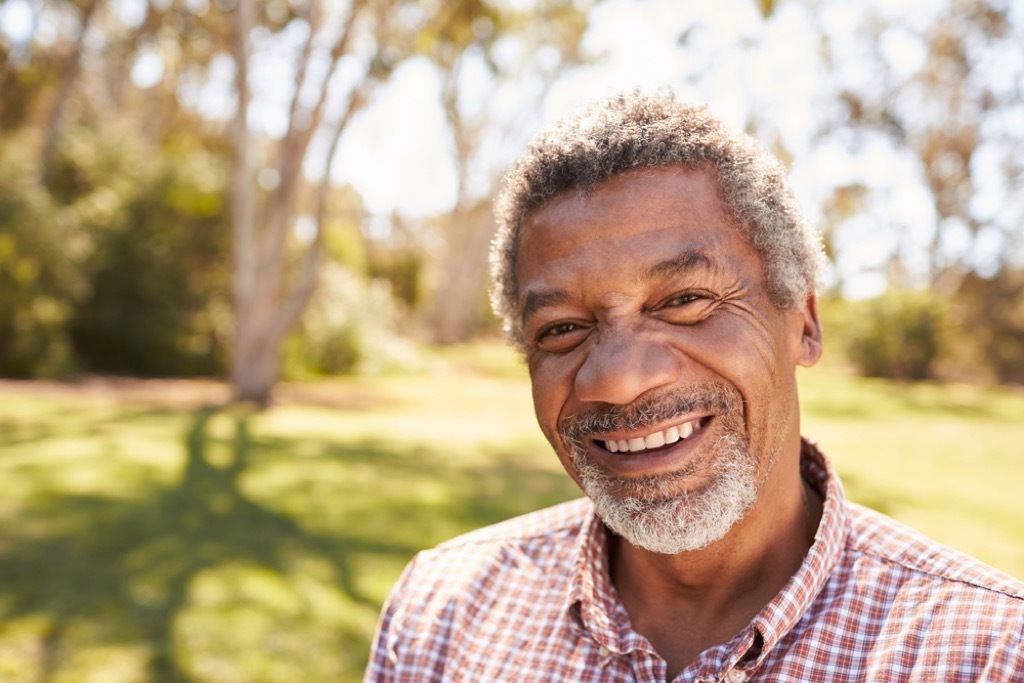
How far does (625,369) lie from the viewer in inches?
68.1

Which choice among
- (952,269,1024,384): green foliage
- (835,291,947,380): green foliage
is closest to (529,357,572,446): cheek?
(835,291,947,380): green foliage

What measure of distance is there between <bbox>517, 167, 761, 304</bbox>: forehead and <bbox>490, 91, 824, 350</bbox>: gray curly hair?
3cm

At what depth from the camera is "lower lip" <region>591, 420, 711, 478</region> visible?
1767 mm

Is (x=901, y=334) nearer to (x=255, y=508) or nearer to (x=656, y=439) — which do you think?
(x=255, y=508)

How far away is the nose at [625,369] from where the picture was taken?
1.72 metres

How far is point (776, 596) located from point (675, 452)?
13.5 inches

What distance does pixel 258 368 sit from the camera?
12.3m

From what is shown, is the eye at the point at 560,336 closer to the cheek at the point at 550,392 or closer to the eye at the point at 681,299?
the cheek at the point at 550,392

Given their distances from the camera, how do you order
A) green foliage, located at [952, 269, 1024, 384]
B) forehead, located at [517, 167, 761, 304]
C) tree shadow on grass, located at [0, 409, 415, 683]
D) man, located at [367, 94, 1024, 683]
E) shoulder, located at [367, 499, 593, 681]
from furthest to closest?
green foliage, located at [952, 269, 1024, 384] < tree shadow on grass, located at [0, 409, 415, 683] < shoulder, located at [367, 499, 593, 681] < forehead, located at [517, 167, 761, 304] < man, located at [367, 94, 1024, 683]

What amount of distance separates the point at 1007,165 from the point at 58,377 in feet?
95.8

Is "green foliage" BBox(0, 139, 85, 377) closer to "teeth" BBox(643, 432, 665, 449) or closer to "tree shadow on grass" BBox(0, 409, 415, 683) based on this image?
"tree shadow on grass" BBox(0, 409, 415, 683)

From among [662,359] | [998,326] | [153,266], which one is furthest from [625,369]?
[998,326]

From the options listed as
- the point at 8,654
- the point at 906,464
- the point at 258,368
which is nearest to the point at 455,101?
the point at 258,368

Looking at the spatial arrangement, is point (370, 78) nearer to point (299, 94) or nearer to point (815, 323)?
point (299, 94)
